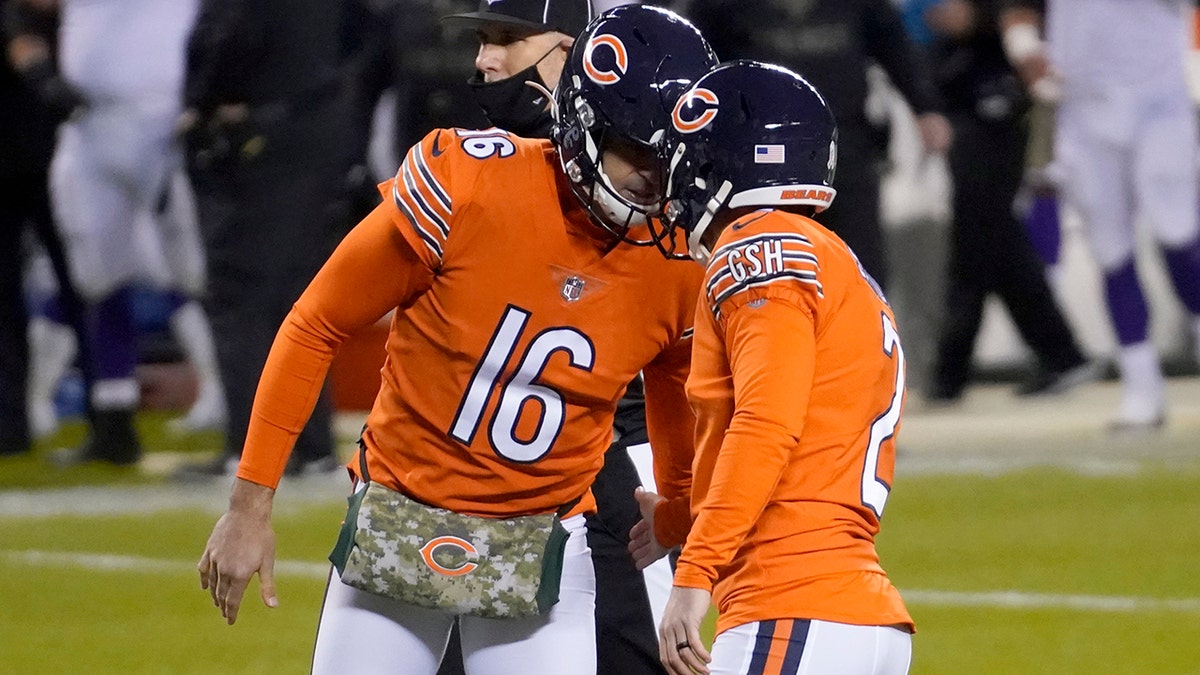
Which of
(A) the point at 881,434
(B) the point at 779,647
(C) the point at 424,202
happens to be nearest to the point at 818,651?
(B) the point at 779,647

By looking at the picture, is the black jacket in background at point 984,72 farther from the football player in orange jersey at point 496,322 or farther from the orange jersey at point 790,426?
the orange jersey at point 790,426

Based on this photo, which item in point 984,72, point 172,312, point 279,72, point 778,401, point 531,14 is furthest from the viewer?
point 172,312

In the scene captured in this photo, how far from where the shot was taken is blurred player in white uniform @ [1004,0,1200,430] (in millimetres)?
9430

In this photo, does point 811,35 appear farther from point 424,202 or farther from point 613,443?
point 424,202

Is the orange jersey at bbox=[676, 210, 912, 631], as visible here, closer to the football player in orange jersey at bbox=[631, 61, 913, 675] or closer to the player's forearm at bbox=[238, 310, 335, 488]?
the football player in orange jersey at bbox=[631, 61, 913, 675]

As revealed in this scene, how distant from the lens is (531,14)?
392cm

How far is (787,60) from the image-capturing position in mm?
8484

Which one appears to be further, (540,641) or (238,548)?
(540,641)

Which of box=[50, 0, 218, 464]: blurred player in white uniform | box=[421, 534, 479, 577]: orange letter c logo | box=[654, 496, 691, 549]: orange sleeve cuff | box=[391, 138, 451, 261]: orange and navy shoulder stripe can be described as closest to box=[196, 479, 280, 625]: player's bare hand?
box=[421, 534, 479, 577]: orange letter c logo

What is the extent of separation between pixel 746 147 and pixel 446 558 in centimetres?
81

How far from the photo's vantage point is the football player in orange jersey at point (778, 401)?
9.60 ft

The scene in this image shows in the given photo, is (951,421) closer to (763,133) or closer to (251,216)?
(251,216)

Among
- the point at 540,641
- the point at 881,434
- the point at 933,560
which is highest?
the point at 881,434

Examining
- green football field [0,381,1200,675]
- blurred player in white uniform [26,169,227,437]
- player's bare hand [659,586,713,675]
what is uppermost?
player's bare hand [659,586,713,675]
